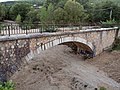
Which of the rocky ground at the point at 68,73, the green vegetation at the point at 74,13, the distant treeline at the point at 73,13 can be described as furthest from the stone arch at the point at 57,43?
the distant treeline at the point at 73,13

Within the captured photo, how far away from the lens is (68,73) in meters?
14.7

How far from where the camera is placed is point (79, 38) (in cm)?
1623

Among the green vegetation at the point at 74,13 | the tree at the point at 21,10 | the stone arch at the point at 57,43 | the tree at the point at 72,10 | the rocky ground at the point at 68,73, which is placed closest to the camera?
the stone arch at the point at 57,43

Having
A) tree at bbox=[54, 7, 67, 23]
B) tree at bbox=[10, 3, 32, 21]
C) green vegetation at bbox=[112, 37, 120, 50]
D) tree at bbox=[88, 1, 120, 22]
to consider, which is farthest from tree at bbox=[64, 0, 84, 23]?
tree at bbox=[10, 3, 32, 21]

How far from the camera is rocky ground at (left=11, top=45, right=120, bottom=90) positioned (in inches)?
496

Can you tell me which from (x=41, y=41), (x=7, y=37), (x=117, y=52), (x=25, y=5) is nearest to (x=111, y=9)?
(x=117, y=52)

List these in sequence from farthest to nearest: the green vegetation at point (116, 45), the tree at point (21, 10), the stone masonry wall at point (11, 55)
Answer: the tree at point (21, 10) → the green vegetation at point (116, 45) → the stone masonry wall at point (11, 55)

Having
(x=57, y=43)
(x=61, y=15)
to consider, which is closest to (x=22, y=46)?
(x=57, y=43)

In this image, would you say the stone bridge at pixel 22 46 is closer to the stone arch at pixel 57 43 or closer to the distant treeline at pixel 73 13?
the stone arch at pixel 57 43

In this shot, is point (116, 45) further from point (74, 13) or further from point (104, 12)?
point (104, 12)

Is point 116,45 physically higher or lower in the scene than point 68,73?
higher

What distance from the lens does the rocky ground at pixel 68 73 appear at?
12.6 m

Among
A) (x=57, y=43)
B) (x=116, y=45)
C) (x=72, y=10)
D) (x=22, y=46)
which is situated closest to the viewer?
(x=22, y=46)

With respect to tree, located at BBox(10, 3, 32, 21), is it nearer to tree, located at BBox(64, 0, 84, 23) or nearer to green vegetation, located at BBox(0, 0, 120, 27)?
green vegetation, located at BBox(0, 0, 120, 27)
